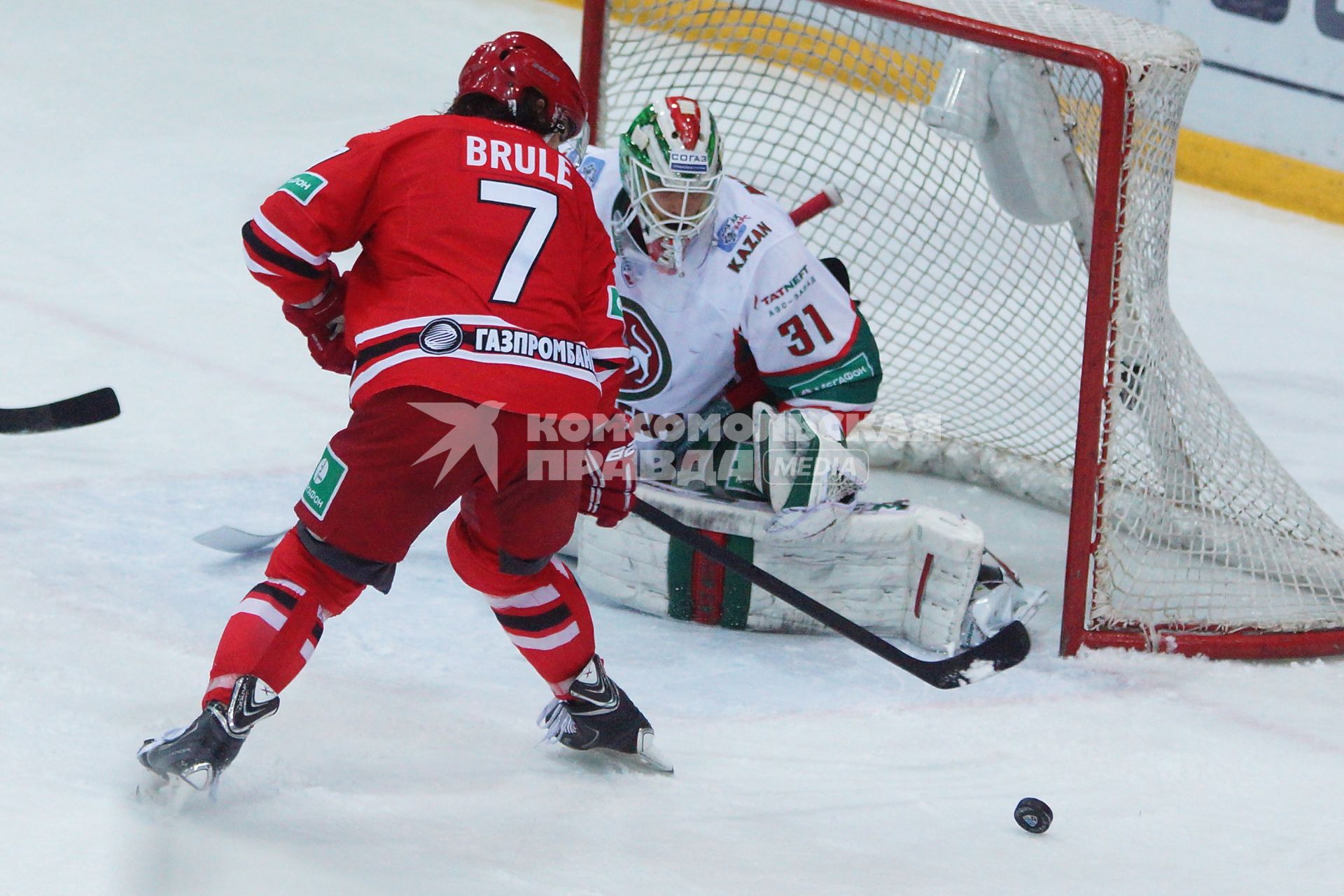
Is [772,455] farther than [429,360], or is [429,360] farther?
[772,455]

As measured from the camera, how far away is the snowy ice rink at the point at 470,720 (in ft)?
6.06

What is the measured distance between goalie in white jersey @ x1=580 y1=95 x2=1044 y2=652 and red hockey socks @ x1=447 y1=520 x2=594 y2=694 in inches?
21.3

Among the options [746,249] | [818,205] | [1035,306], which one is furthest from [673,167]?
[1035,306]

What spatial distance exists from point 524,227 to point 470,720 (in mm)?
766

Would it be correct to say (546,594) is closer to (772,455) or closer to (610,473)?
(610,473)

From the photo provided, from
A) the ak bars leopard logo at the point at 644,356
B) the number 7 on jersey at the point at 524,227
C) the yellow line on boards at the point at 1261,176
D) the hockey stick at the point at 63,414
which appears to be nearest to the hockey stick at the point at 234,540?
the hockey stick at the point at 63,414

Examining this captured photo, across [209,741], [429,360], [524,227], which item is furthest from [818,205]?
[209,741]

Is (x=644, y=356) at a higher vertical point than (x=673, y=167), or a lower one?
lower

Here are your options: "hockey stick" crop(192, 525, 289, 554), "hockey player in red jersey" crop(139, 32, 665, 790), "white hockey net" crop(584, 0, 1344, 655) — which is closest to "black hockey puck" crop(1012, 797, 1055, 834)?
"white hockey net" crop(584, 0, 1344, 655)

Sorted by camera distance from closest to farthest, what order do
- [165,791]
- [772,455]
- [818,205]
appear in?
A: [165,791] < [772,455] < [818,205]

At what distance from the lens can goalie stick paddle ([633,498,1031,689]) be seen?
2.38 meters

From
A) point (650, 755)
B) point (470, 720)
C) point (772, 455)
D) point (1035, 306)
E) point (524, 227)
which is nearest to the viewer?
point (524, 227)

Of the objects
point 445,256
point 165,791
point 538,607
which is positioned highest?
point 445,256

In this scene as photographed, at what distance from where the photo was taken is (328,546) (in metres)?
1.90
